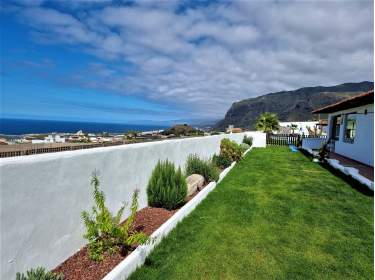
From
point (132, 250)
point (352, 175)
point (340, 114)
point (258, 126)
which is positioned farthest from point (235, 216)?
point (258, 126)

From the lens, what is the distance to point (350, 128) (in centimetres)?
1571

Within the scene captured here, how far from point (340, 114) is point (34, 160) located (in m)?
19.4

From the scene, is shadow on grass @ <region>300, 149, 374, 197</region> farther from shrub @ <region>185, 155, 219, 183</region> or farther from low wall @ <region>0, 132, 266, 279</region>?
low wall @ <region>0, 132, 266, 279</region>

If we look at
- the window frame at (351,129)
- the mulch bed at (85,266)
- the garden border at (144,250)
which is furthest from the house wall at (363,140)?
the mulch bed at (85,266)

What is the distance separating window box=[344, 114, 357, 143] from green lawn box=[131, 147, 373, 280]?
8358 mm

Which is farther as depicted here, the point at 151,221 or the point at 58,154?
the point at 151,221

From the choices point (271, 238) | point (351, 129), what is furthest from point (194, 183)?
point (351, 129)

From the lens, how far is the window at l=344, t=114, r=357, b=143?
49.1 feet

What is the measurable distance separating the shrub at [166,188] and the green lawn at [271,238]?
1.74ft

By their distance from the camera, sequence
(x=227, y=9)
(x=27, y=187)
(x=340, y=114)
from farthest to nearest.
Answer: (x=340, y=114) → (x=227, y=9) → (x=27, y=187)

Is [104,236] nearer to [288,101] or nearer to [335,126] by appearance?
[335,126]

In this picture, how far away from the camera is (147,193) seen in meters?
5.93

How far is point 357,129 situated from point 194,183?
36.5 feet

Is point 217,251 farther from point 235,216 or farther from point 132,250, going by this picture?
point 235,216
